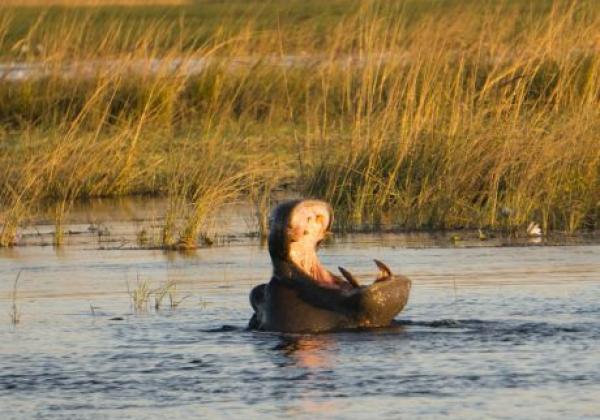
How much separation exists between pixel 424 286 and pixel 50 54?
11.3 metres

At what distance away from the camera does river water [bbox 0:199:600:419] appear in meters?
6.74

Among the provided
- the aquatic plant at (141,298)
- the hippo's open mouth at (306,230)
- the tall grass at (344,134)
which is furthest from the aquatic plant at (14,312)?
the tall grass at (344,134)

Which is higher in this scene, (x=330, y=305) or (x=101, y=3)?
(x=101, y=3)

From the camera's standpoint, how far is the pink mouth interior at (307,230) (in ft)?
26.5

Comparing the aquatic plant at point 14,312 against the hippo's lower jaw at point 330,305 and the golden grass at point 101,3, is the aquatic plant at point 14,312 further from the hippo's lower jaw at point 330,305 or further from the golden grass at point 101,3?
the golden grass at point 101,3

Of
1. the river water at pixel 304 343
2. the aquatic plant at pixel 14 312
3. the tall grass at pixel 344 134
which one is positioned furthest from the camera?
the tall grass at pixel 344 134

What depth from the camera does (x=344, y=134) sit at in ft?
50.4

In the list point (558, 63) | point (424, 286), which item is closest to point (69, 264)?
point (424, 286)

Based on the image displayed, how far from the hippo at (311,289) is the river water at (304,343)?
10cm

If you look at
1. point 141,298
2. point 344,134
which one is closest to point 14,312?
point 141,298

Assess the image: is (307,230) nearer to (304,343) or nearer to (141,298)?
(304,343)

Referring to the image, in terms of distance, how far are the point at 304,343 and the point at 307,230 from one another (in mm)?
515

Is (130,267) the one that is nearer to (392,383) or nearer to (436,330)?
(436,330)

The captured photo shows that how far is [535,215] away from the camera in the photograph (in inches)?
501
